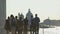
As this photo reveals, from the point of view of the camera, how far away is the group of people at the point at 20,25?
→ 1.21m

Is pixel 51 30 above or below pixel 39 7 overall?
below

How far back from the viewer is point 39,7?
50.3 inches

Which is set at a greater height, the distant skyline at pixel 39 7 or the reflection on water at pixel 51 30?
the distant skyline at pixel 39 7

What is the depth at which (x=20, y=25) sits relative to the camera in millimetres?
1224

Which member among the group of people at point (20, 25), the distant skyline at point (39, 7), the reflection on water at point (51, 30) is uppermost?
the distant skyline at point (39, 7)

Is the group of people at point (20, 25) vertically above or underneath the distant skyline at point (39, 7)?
underneath

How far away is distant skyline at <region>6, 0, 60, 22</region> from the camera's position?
125 centimetres

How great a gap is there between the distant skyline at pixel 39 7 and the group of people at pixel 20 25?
5 centimetres

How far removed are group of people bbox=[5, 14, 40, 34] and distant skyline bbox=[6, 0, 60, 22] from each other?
2.0 inches

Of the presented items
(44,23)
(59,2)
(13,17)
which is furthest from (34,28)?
(59,2)

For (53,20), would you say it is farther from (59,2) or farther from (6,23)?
(6,23)

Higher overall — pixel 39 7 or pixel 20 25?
pixel 39 7

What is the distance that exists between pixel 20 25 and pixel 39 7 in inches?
9.1

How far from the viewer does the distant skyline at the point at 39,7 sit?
4.11 ft
